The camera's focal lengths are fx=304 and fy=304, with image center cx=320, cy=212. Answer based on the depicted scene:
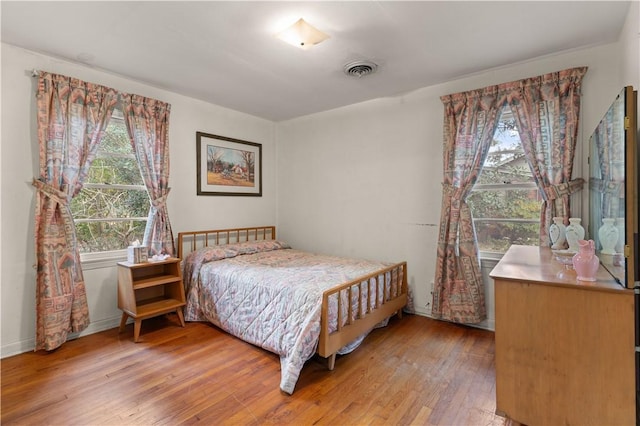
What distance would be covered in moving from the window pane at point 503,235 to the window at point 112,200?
3586mm

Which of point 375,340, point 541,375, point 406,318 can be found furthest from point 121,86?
point 541,375

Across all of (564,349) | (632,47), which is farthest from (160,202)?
(632,47)

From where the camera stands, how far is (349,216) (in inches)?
159

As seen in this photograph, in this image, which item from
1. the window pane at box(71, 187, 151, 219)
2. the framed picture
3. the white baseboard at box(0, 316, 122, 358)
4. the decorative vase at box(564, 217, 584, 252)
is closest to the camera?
the decorative vase at box(564, 217, 584, 252)

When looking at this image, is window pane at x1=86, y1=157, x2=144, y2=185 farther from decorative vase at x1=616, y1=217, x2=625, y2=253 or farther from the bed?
decorative vase at x1=616, y1=217, x2=625, y2=253

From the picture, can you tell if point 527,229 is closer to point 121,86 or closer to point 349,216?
point 349,216

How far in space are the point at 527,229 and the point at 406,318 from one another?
1.50m

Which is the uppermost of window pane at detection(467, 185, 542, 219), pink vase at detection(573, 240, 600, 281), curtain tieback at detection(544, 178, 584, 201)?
curtain tieback at detection(544, 178, 584, 201)

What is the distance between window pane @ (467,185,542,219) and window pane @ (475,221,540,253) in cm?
9

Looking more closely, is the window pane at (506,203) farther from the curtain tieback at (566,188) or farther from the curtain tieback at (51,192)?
the curtain tieback at (51,192)

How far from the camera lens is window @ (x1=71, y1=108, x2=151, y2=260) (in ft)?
9.80

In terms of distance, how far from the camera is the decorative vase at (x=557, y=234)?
237 centimetres

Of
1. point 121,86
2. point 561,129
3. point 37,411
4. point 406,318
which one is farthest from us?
point 406,318

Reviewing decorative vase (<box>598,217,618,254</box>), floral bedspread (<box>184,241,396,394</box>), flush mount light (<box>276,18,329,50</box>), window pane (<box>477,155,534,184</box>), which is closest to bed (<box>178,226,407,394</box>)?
floral bedspread (<box>184,241,396,394</box>)
